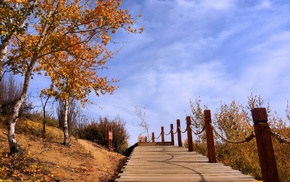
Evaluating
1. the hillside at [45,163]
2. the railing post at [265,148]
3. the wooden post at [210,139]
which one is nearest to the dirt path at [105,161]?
the hillside at [45,163]

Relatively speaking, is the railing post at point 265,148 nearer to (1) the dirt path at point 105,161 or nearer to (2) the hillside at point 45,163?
(2) the hillside at point 45,163

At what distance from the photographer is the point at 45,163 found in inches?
312

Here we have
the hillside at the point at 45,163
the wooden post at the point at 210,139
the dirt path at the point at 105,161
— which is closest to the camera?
the hillside at the point at 45,163

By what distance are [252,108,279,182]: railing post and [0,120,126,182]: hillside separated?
457 centimetres

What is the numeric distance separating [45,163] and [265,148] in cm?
626

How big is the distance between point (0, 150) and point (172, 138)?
405 inches

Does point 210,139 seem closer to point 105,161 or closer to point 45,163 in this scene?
point 45,163

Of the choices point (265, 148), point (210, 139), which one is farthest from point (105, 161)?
point (265, 148)

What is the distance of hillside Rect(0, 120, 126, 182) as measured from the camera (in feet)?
21.3

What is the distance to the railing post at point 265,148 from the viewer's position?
3.83 metres

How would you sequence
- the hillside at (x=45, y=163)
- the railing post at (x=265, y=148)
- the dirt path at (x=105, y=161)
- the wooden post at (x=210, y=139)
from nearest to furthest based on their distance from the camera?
the railing post at (x=265, y=148), the hillside at (x=45, y=163), the wooden post at (x=210, y=139), the dirt path at (x=105, y=161)

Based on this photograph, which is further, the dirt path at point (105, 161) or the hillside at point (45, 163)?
the dirt path at point (105, 161)

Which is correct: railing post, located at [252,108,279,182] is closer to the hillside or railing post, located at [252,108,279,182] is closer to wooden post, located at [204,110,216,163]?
wooden post, located at [204,110,216,163]

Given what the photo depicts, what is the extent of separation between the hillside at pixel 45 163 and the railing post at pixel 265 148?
4.57 metres
